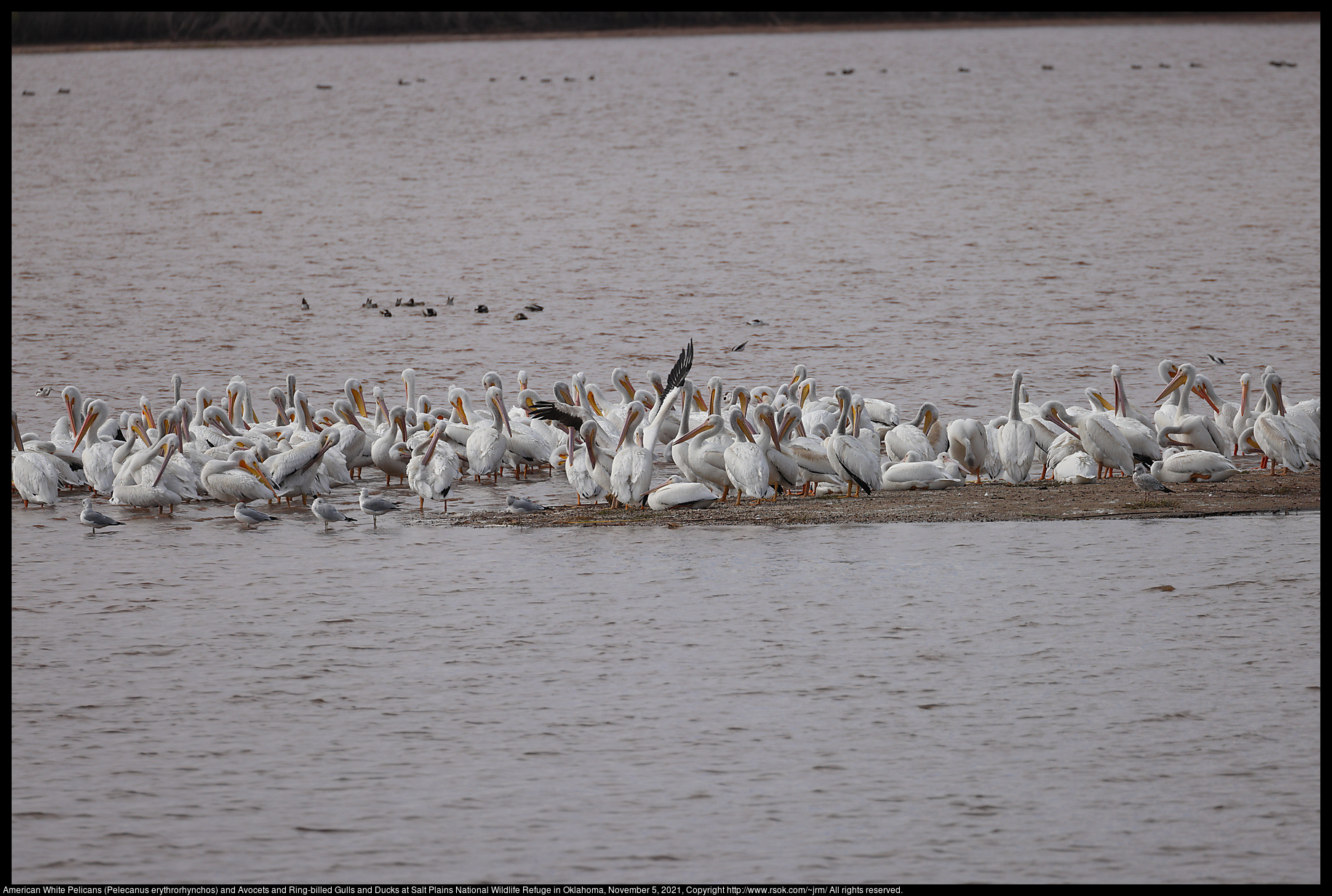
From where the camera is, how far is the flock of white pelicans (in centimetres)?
923

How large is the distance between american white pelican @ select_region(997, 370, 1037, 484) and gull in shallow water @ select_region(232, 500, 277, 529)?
13.0ft

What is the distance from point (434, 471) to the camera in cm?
922

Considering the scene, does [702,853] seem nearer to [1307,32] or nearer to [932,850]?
[932,850]

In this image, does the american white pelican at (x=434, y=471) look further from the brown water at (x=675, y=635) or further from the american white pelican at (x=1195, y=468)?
the american white pelican at (x=1195, y=468)

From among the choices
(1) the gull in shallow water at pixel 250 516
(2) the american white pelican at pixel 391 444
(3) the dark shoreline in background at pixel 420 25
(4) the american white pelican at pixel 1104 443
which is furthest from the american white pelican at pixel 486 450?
(3) the dark shoreline in background at pixel 420 25

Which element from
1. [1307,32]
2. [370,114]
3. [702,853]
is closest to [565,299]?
[702,853]

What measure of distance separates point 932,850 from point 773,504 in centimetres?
449

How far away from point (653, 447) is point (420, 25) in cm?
5347

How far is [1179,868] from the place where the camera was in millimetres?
4680

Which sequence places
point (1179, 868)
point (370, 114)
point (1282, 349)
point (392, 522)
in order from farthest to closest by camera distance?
point (370, 114)
point (1282, 349)
point (392, 522)
point (1179, 868)

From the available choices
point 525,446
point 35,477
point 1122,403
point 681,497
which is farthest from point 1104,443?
point 35,477

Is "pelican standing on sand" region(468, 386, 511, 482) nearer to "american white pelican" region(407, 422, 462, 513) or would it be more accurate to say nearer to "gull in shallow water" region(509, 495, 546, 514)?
"american white pelican" region(407, 422, 462, 513)

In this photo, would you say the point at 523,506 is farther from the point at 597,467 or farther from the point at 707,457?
the point at 707,457

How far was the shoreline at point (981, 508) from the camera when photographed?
869cm
